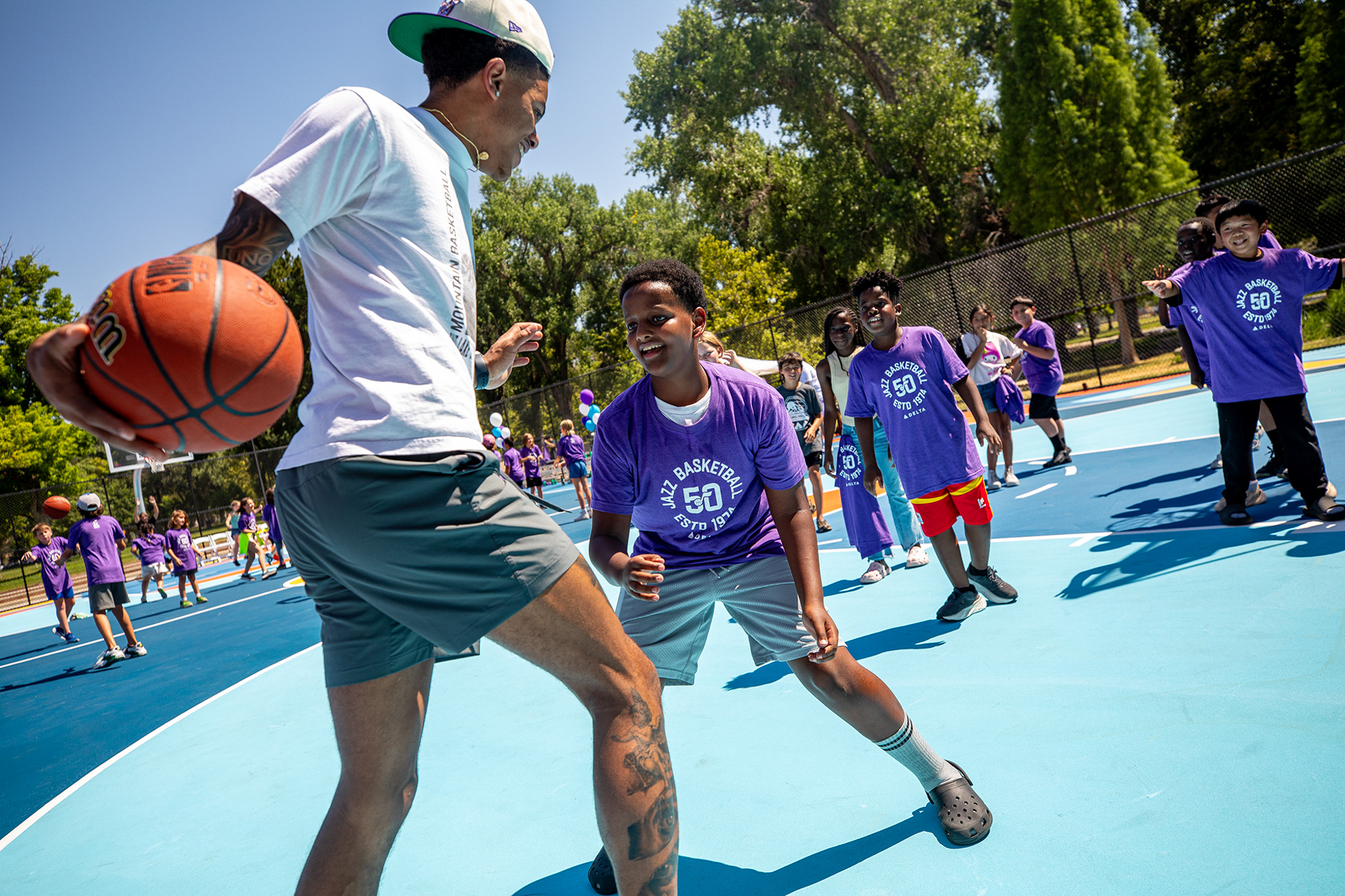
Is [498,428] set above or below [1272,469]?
above

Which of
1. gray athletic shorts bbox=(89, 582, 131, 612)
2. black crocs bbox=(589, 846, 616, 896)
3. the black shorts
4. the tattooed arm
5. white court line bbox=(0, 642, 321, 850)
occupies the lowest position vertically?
black crocs bbox=(589, 846, 616, 896)

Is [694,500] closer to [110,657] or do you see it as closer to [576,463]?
[110,657]

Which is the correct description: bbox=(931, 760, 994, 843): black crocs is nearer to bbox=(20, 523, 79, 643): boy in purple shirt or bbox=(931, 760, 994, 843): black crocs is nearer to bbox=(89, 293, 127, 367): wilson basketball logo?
bbox=(89, 293, 127, 367): wilson basketball logo

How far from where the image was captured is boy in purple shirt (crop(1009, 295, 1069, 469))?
962 centimetres

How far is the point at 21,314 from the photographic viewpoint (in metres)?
33.8

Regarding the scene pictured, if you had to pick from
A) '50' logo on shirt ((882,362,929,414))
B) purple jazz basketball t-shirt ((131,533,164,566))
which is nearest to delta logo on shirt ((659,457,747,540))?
'50' logo on shirt ((882,362,929,414))

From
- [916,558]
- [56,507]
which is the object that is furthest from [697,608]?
[56,507]

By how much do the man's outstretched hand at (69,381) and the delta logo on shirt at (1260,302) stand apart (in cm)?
620

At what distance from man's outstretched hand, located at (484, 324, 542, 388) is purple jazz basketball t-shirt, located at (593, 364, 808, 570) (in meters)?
0.38

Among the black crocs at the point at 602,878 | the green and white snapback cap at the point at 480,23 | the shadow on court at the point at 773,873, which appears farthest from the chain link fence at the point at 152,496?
the green and white snapback cap at the point at 480,23

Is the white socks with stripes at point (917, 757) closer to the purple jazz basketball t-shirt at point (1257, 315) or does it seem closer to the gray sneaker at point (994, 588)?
the gray sneaker at point (994, 588)

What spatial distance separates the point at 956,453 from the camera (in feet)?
15.8

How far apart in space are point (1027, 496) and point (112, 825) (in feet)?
26.4

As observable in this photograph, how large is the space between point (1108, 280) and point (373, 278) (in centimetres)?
1979
